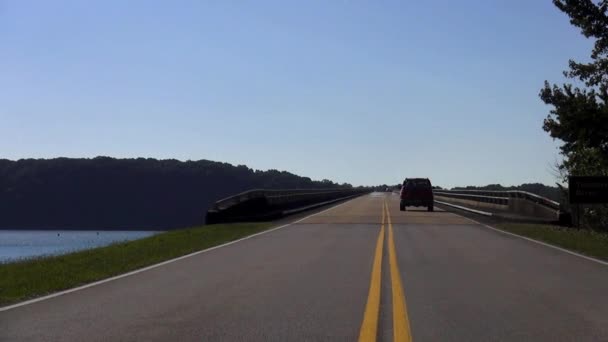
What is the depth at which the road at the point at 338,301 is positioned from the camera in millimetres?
8539

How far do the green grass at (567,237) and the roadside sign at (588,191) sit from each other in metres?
1.17

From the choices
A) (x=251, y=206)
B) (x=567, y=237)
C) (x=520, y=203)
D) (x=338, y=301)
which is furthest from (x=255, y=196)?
(x=338, y=301)

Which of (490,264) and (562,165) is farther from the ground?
(562,165)

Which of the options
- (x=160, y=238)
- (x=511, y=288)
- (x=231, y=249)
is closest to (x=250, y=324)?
(x=511, y=288)

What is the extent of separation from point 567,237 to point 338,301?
50.4 feet

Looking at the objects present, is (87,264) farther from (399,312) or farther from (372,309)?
(399,312)

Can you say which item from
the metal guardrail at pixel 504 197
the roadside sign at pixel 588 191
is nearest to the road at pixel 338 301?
the roadside sign at pixel 588 191

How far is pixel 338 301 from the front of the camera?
35.1ft

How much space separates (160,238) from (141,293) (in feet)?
45.2

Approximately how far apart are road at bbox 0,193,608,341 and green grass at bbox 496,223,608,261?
1.78 meters

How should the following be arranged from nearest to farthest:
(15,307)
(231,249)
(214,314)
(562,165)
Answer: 1. (214,314)
2. (15,307)
3. (231,249)
4. (562,165)

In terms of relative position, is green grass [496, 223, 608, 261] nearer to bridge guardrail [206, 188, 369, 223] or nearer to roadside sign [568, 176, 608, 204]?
roadside sign [568, 176, 608, 204]

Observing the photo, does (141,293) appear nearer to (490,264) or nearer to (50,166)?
(490,264)

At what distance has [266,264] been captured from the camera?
16.0 meters
